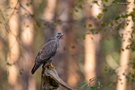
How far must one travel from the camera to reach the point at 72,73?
917 inches

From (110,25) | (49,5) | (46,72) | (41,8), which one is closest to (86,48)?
(49,5)

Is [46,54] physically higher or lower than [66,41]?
lower

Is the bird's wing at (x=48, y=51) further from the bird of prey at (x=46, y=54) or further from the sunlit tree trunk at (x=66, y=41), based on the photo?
the sunlit tree trunk at (x=66, y=41)

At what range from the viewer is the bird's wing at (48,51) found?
8.74 m

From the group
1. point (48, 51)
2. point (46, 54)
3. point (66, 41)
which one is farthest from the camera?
point (66, 41)

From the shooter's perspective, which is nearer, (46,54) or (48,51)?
(46,54)

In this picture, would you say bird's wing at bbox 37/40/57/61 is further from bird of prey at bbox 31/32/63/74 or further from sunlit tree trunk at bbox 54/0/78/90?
Result: sunlit tree trunk at bbox 54/0/78/90

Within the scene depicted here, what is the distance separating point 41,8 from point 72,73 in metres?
8.81

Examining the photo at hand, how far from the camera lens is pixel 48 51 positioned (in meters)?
8.98

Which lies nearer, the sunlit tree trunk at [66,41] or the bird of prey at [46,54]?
the bird of prey at [46,54]

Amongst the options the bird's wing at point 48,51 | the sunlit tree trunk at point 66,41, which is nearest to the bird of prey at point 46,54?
the bird's wing at point 48,51

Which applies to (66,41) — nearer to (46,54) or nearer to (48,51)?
(48,51)

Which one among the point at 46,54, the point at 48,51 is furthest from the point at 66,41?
the point at 46,54

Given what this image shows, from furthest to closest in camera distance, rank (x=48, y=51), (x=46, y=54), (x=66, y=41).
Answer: (x=66, y=41), (x=48, y=51), (x=46, y=54)
